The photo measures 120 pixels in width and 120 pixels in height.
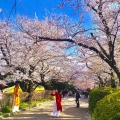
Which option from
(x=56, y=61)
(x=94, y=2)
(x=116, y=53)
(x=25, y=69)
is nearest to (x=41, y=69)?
(x=56, y=61)

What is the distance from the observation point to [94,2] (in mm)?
11633

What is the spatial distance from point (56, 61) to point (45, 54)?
18.8 ft

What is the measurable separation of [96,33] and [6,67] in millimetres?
9642

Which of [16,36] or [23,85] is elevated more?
[16,36]

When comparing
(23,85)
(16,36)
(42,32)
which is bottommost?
(23,85)

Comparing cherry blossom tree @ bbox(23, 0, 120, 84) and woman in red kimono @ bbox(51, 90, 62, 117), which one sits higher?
cherry blossom tree @ bbox(23, 0, 120, 84)

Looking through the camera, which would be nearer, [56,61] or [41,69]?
[56,61]

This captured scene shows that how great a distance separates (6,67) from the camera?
22.0 metres

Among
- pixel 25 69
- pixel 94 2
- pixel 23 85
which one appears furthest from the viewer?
pixel 23 85

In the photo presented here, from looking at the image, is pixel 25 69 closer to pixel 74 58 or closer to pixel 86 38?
pixel 74 58

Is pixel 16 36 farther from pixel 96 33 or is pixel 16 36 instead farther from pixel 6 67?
pixel 96 33

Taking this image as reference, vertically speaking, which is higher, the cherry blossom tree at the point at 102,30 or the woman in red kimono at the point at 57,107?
the cherry blossom tree at the point at 102,30

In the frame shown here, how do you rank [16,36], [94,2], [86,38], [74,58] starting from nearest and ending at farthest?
[94,2], [86,38], [16,36], [74,58]

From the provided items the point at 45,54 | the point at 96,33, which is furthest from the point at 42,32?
the point at 45,54
